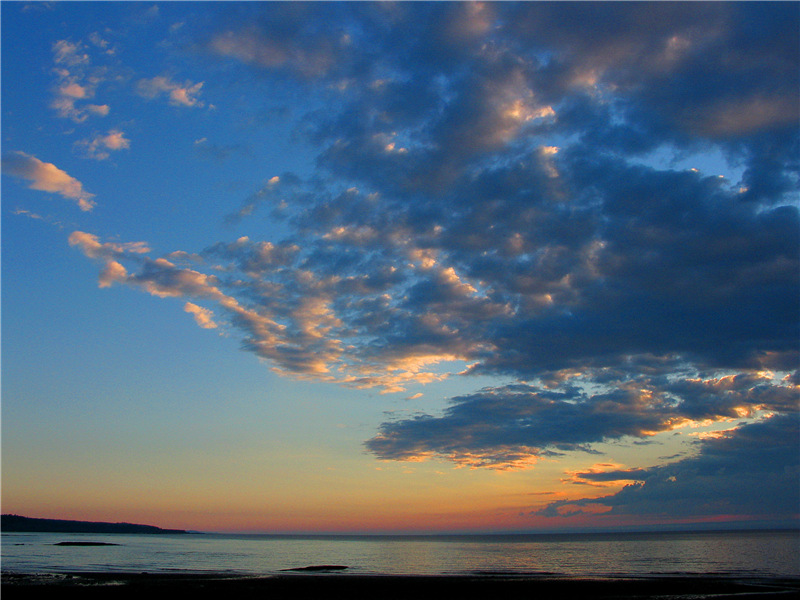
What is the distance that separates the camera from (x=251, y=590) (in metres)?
45.2

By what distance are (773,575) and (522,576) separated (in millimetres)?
28835

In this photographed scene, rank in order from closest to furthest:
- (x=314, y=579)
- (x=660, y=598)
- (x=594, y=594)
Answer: (x=660, y=598)
(x=594, y=594)
(x=314, y=579)

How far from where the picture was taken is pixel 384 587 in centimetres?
4809

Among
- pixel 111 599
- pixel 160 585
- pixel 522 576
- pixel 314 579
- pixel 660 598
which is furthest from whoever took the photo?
pixel 522 576

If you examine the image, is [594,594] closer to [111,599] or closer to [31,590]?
[111,599]

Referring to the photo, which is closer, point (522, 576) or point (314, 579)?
point (314, 579)

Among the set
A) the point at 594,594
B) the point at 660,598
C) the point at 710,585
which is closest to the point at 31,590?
the point at 594,594

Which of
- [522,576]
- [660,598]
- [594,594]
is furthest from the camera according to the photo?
[522,576]

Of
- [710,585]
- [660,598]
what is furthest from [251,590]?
[710,585]

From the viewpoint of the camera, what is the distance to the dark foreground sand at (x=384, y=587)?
42594mm

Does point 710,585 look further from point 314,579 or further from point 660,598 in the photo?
point 314,579

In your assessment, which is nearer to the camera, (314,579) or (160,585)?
(160,585)

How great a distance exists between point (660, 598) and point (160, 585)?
42309mm

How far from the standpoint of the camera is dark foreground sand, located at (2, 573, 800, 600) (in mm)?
42594
